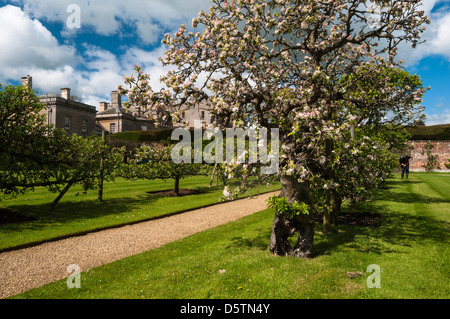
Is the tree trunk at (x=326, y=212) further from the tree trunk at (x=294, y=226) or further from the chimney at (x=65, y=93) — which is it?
the chimney at (x=65, y=93)

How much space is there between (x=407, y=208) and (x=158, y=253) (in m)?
10.9

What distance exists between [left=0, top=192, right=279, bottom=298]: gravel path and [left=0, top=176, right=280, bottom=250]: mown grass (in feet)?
2.24

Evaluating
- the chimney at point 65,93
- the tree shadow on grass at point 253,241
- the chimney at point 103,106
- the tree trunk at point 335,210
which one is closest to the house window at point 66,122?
the chimney at point 65,93

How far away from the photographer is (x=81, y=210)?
12.5m

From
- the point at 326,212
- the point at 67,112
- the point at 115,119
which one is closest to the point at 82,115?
the point at 67,112

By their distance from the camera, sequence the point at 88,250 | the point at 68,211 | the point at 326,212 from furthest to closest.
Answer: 1. the point at 68,211
2. the point at 326,212
3. the point at 88,250

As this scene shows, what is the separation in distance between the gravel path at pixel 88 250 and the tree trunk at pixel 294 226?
3.53 metres

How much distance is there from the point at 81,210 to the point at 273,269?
387 inches

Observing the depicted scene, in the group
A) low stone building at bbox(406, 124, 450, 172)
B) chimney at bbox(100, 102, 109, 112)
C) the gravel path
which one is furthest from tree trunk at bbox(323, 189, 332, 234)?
chimney at bbox(100, 102, 109, 112)

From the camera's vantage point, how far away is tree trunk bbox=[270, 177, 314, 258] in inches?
256

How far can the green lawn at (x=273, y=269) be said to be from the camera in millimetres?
5078

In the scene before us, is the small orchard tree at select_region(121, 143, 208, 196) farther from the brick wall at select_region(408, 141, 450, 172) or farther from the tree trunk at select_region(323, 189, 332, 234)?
the brick wall at select_region(408, 141, 450, 172)

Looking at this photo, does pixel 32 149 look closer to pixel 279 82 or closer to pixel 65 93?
pixel 279 82
